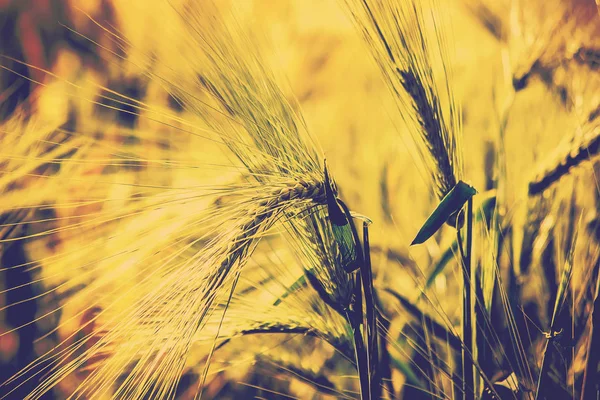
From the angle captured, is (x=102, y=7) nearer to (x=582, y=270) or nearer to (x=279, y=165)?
(x=279, y=165)

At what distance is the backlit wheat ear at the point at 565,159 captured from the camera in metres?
0.35

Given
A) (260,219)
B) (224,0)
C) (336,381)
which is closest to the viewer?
(260,219)

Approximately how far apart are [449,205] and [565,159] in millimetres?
123

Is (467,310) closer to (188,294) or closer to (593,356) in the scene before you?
(593,356)

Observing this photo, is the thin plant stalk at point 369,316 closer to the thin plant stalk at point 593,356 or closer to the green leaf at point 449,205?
the green leaf at point 449,205

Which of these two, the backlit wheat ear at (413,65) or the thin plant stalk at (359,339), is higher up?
the backlit wheat ear at (413,65)

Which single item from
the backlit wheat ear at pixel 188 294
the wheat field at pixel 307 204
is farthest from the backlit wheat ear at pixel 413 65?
the backlit wheat ear at pixel 188 294

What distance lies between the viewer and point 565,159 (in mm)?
368

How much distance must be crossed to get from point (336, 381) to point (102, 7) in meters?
0.61

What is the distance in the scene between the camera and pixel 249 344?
60cm

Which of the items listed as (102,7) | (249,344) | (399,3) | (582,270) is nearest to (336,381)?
(249,344)

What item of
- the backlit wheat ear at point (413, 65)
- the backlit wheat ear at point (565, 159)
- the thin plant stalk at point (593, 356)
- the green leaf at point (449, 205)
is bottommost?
the thin plant stalk at point (593, 356)

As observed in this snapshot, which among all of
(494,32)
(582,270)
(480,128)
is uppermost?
(494,32)

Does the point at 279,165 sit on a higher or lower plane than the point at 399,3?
lower
